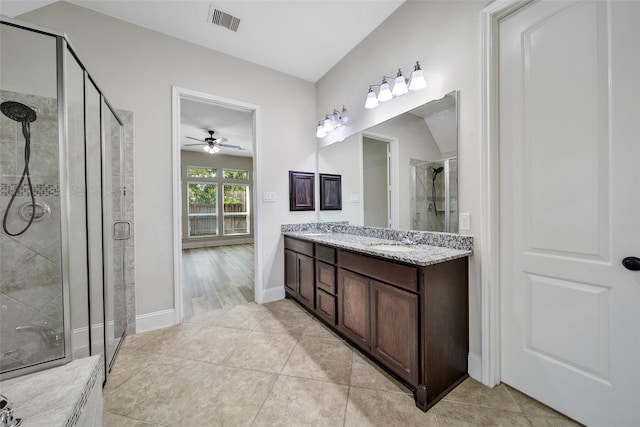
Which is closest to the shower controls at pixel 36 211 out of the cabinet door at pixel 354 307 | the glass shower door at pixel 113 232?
the glass shower door at pixel 113 232

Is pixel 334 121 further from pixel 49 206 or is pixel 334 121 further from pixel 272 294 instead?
pixel 49 206

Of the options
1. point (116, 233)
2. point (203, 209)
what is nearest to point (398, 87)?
point (116, 233)

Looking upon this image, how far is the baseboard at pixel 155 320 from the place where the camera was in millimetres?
2248

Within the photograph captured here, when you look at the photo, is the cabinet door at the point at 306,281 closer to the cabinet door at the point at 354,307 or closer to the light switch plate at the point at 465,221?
the cabinet door at the point at 354,307

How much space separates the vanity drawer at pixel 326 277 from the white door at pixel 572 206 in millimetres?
1217

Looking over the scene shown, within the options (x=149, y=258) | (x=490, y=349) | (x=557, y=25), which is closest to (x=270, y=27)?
(x=557, y=25)

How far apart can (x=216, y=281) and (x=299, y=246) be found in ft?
6.54

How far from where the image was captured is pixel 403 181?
7.17 ft

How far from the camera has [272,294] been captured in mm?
2992

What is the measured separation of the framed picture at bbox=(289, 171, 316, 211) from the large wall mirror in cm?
37

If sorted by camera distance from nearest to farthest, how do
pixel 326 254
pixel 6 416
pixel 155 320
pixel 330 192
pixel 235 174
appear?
pixel 6 416
pixel 326 254
pixel 155 320
pixel 330 192
pixel 235 174

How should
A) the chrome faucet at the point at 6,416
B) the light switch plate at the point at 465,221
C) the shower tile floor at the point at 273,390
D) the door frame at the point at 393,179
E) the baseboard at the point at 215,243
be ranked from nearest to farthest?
the chrome faucet at the point at 6,416 → the shower tile floor at the point at 273,390 → the light switch plate at the point at 465,221 → the door frame at the point at 393,179 → the baseboard at the point at 215,243

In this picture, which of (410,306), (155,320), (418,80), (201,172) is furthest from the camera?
(201,172)

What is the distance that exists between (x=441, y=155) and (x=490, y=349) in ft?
4.44
